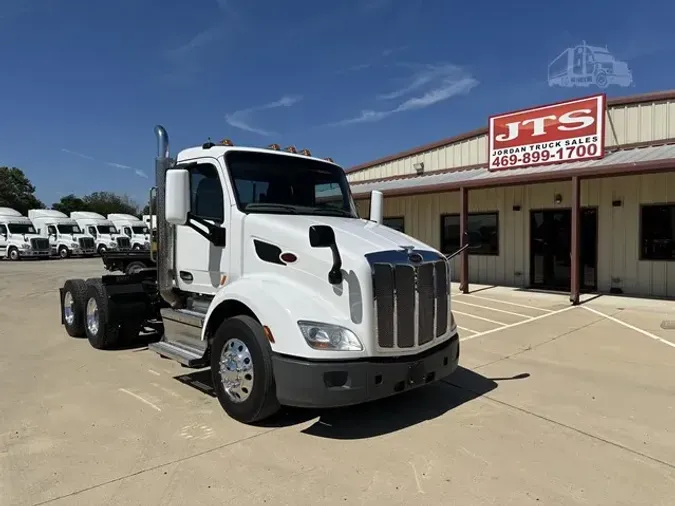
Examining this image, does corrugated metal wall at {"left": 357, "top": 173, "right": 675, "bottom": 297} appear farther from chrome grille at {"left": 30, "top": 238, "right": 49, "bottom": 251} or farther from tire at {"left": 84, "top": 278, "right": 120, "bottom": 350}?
chrome grille at {"left": 30, "top": 238, "right": 49, "bottom": 251}

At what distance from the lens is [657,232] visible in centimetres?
1191

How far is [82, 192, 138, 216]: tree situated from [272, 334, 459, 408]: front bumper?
87.9 meters

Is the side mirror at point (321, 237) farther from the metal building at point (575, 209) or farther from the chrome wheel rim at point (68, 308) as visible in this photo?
the metal building at point (575, 209)

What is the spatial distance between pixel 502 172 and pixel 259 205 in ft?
37.3

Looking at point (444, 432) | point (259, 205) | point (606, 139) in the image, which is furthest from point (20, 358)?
point (606, 139)

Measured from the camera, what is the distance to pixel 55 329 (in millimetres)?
8523

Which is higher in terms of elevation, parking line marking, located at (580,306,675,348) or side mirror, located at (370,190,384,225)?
side mirror, located at (370,190,384,225)

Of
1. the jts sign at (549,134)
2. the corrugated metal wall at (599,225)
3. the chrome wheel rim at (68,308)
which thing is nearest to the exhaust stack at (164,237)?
the chrome wheel rim at (68,308)

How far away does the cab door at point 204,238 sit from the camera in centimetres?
480

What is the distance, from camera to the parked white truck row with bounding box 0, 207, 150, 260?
30406 mm

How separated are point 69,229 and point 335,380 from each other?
3479cm

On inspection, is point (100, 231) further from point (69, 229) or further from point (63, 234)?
point (63, 234)

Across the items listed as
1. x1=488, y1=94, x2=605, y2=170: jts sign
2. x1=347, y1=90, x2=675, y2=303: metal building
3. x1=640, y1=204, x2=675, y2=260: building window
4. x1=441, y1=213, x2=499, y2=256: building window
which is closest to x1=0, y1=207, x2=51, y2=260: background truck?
x1=347, y1=90, x2=675, y2=303: metal building

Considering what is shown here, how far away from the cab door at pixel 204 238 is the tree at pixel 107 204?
8579 cm
